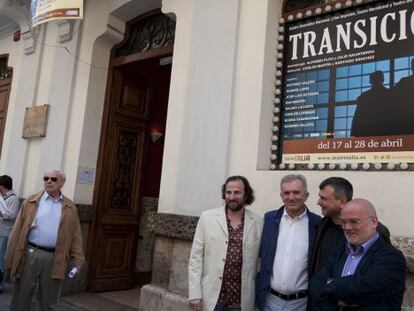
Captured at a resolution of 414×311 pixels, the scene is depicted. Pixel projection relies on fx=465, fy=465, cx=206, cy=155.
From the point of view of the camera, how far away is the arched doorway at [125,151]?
675 centimetres

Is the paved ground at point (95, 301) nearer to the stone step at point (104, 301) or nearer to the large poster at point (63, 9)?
the stone step at point (104, 301)

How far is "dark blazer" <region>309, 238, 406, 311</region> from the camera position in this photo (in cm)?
223

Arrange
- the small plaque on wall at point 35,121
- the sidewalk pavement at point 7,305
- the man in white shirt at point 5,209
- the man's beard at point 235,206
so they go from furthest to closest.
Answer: the small plaque on wall at point 35,121 → the man in white shirt at point 5,209 → the sidewalk pavement at point 7,305 → the man's beard at point 235,206

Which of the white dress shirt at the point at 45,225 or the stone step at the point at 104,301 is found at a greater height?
the white dress shirt at the point at 45,225

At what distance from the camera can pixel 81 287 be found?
264 inches

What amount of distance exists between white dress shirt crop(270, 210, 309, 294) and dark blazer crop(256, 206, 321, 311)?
3 cm

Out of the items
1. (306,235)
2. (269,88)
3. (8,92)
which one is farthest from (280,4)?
(8,92)

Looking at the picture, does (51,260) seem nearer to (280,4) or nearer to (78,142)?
(78,142)

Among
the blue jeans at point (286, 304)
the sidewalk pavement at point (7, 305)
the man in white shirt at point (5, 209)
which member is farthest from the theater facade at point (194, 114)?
the blue jeans at point (286, 304)

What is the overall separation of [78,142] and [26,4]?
9.26 ft

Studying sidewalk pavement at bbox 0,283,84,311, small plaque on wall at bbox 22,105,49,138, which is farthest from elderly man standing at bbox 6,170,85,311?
small plaque on wall at bbox 22,105,49,138

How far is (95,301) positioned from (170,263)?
6.44 ft

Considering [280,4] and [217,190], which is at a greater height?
[280,4]

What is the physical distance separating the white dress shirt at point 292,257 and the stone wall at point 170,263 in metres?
1.68
